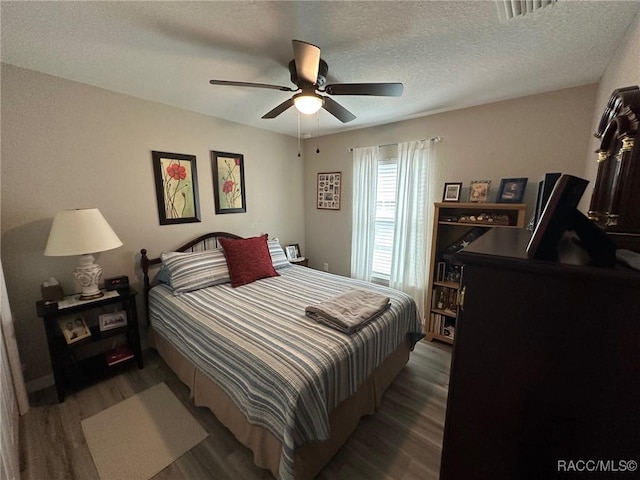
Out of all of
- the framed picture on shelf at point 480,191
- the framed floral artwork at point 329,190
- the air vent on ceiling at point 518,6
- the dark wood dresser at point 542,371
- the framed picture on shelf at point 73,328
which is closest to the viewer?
the dark wood dresser at point 542,371

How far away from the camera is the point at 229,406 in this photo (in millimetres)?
1536

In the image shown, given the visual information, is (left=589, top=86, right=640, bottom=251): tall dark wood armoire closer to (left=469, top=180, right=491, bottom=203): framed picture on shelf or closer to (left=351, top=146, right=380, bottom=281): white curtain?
(left=469, top=180, right=491, bottom=203): framed picture on shelf

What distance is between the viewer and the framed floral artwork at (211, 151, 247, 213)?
9.67 feet

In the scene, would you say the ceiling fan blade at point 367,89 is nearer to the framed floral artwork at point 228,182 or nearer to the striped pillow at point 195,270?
the framed floral artwork at point 228,182

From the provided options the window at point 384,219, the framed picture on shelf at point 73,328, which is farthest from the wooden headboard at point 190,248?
the window at point 384,219

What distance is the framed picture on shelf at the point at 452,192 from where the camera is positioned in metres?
2.56

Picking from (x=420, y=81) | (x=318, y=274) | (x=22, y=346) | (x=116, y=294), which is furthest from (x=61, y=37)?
(x=318, y=274)

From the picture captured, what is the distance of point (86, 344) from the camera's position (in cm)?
207

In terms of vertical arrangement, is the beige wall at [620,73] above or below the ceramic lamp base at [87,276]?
above

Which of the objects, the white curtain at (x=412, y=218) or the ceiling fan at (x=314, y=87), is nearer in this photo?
the ceiling fan at (x=314, y=87)

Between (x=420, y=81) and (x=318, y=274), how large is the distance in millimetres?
2056

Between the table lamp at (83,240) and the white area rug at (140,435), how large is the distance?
908 mm

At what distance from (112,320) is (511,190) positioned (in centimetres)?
373

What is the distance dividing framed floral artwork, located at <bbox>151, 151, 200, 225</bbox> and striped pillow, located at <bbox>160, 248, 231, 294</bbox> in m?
0.46
